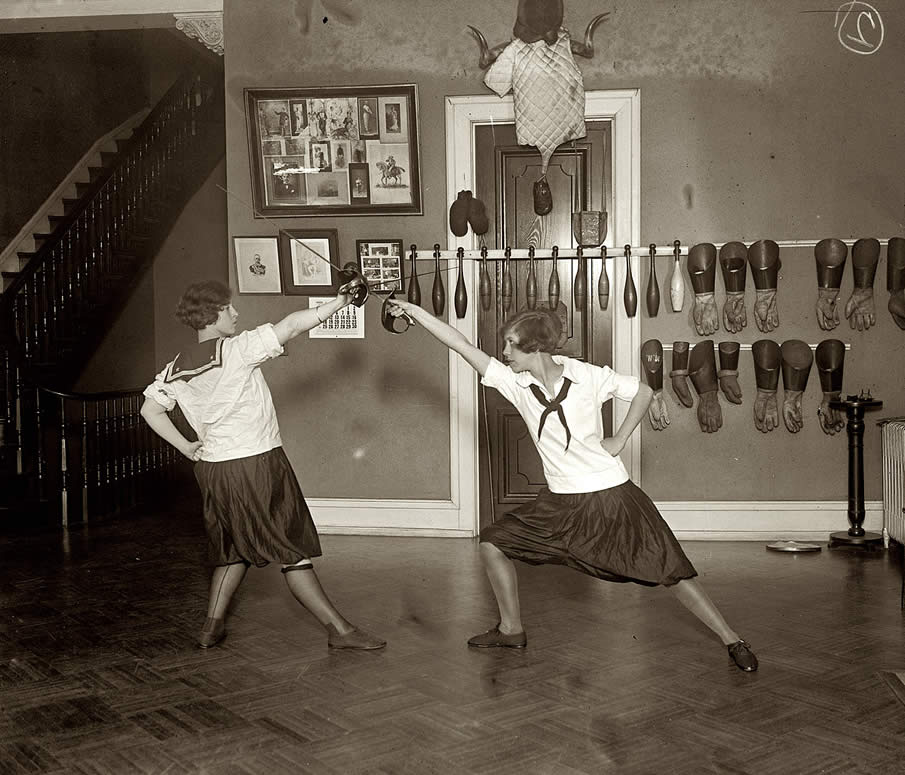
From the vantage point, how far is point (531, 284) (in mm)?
6176

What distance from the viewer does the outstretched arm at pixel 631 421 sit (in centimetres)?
375

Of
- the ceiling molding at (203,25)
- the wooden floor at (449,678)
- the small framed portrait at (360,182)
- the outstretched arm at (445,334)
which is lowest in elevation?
the wooden floor at (449,678)

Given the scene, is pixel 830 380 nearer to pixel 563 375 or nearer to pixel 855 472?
pixel 855 472

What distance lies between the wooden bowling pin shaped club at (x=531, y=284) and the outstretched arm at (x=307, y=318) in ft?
8.16

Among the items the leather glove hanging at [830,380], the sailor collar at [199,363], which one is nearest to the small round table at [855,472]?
the leather glove hanging at [830,380]

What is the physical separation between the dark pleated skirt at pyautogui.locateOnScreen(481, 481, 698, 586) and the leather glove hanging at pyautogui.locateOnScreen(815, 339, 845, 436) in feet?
9.48

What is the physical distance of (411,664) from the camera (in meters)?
3.76

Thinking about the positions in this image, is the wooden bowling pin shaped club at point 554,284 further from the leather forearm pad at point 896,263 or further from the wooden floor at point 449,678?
the leather forearm pad at point 896,263

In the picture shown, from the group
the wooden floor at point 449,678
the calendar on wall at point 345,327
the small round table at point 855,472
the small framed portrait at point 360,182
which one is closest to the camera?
the wooden floor at point 449,678

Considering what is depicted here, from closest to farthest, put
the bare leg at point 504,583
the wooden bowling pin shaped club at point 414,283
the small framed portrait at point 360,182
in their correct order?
the bare leg at point 504,583 → the wooden bowling pin shaped club at point 414,283 → the small framed portrait at point 360,182

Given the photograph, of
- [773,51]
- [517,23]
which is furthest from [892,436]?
[517,23]

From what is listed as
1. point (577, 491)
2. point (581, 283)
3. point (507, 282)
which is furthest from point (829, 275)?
point (577, 491)

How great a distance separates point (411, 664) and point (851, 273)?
406 cm

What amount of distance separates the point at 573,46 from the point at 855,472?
3174 millimetres
